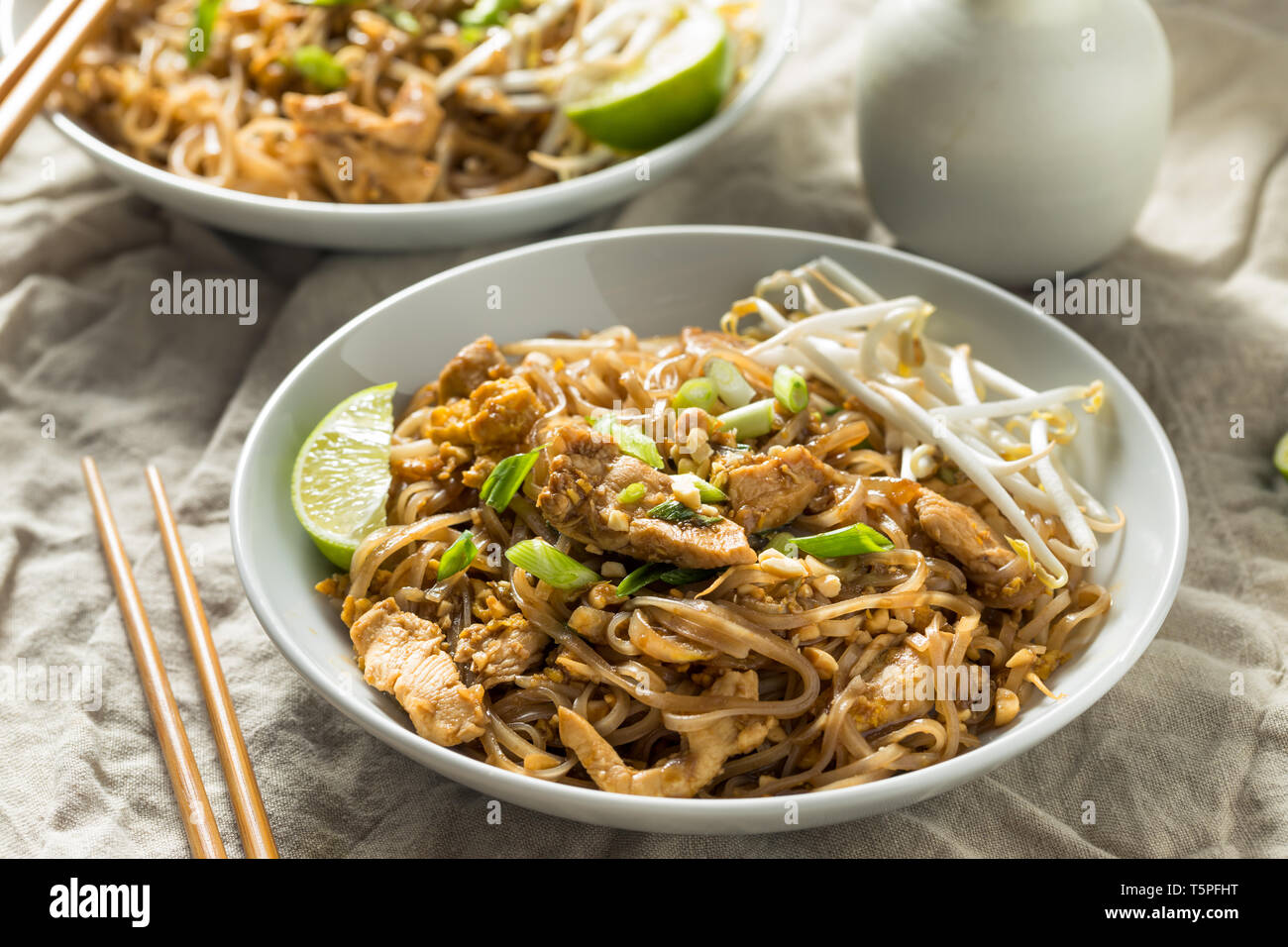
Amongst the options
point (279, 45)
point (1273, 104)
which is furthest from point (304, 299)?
point (1273, 104)

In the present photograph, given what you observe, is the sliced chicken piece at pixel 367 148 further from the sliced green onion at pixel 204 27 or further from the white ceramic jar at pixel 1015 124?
the white ceramic jar at pixel 1015 124

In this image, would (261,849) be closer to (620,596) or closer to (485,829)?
(485,829)

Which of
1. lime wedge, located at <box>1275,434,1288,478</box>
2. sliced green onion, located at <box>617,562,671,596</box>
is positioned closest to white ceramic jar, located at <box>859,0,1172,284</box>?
lime wedge, located at <box>1275,434,1288,478</box>

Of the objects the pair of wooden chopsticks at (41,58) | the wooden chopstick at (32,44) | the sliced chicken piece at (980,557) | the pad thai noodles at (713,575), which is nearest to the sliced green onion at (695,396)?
the pad thai noodles at (713,575)

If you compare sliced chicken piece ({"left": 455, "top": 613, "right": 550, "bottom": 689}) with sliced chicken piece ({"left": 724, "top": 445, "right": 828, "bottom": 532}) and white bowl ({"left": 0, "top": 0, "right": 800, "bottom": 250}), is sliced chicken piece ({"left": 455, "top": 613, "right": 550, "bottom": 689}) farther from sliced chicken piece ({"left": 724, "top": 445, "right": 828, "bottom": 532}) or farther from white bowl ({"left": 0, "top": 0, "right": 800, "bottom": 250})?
white bowl ({"left": 0, "top": 0, "right": 800, "bottom": 250})

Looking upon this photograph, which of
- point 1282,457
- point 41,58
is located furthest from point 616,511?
point 41,58

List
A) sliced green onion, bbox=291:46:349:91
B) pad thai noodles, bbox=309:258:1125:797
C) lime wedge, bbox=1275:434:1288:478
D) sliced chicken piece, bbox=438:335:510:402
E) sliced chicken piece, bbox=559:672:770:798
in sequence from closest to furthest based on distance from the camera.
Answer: sliced chicken piece, bbox=559:672:770:798 < pad thai noodles, bbox=309:258:1125:797 < sliced chicken piece, bbox=438:335:510:402 < lime wedge, bbox=1275:434:1288:478 < sliced green onion, bbox=291:46:349:91
